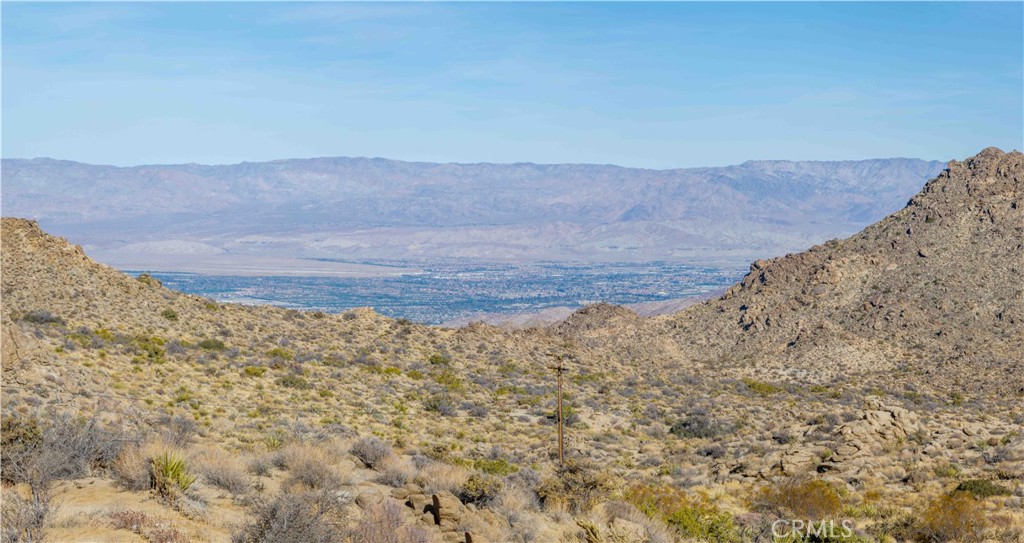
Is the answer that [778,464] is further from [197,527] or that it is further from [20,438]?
[20,438]

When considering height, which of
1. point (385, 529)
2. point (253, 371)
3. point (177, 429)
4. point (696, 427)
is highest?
point (385, 529)

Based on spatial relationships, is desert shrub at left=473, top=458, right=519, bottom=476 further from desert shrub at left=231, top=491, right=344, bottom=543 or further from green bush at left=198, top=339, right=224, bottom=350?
green bush at left=198, top=339, right=224, bottom=350

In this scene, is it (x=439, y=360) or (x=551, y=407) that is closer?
(x=551, y=407)

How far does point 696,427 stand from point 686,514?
17761 mm

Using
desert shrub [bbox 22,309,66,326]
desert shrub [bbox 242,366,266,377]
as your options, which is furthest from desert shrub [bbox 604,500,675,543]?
desert shrub [bbox 22,309,66,326]

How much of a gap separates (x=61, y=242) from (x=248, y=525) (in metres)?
38.8

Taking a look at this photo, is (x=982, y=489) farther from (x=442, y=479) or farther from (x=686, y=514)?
(x=442, y=479)

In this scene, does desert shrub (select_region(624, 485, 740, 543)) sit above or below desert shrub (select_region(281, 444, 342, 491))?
below

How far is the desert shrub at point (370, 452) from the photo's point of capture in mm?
20641

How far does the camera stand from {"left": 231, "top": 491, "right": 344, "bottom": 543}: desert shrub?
12.1m

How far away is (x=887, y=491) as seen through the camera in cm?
2323

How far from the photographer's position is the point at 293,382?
116 ft

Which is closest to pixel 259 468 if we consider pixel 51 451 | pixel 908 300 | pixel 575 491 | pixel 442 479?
pixel 442 479

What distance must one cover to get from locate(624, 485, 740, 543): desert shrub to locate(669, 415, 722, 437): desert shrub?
40.8 ft
